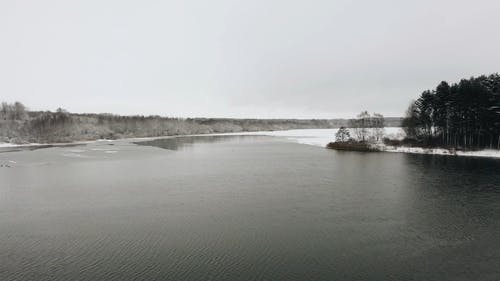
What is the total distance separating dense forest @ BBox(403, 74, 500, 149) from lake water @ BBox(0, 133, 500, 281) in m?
18.2

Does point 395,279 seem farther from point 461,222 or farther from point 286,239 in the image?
point 461,222

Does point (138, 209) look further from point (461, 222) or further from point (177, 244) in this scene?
point (461, 222)

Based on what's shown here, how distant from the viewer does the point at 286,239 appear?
11.2m

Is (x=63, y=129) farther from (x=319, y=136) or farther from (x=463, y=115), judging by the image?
(x=463, y=115)

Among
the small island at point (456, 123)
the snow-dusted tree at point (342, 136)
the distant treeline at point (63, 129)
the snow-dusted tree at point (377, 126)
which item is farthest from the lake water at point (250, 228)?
the distant treeline at point (63, 129)

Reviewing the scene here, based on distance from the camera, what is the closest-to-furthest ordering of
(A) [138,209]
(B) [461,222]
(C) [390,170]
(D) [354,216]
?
(B) [461,222] → (D) [354,216] → (A) [138,209] → (C) [390,170]

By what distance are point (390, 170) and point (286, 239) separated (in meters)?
18.4

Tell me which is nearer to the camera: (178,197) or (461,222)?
(461,222)

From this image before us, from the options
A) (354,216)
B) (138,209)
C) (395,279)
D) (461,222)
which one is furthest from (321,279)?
(138,209)

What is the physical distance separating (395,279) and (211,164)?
77.0ft

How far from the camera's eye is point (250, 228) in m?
12.3

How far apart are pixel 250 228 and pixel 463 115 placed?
38519mm

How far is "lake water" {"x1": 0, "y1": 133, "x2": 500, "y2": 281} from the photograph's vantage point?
8.99 meters

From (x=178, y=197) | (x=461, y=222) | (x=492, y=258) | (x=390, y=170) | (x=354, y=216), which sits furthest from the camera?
(x=390, y=170)
